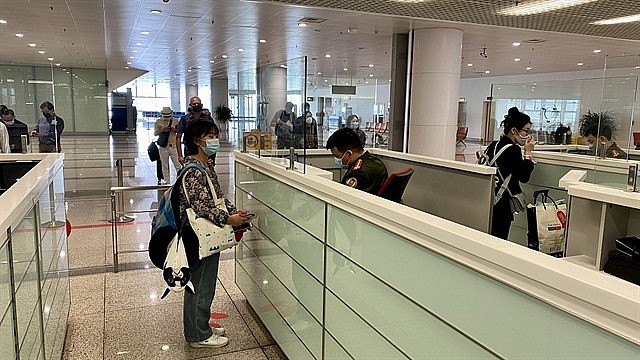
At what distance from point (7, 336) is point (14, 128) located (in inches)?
184

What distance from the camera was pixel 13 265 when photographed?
1.79 metres

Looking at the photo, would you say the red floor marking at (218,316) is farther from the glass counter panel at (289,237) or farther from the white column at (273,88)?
the white column at (273,88)

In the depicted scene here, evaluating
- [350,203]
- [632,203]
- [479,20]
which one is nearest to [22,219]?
[350,203]

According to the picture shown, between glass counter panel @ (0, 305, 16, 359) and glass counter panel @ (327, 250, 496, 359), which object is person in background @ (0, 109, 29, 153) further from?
glass counter panel @ (327, 250, 496, 359)

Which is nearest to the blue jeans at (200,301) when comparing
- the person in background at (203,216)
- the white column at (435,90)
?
the person in background at (203,216)

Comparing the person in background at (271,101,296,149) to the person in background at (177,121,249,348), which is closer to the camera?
the person in background at (177,121,249,348)

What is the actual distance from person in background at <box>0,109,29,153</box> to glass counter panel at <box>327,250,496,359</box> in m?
4.51

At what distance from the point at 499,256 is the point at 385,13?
5979 millimetres

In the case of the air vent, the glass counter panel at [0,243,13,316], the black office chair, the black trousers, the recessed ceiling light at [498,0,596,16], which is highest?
the air vent

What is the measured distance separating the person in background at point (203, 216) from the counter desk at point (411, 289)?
365 millimetres

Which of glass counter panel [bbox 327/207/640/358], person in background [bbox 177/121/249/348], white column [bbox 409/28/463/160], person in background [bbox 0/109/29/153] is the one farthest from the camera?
white column [bbox 409/28/463/160]

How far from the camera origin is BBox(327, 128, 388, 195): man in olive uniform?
2979 millimetres

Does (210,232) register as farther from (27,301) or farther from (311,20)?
(311,20)

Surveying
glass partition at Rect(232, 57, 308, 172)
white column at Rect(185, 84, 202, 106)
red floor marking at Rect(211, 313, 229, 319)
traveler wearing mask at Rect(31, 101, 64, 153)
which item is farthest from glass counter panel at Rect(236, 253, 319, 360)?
white column at Rect(185, 84, 202, 106)
